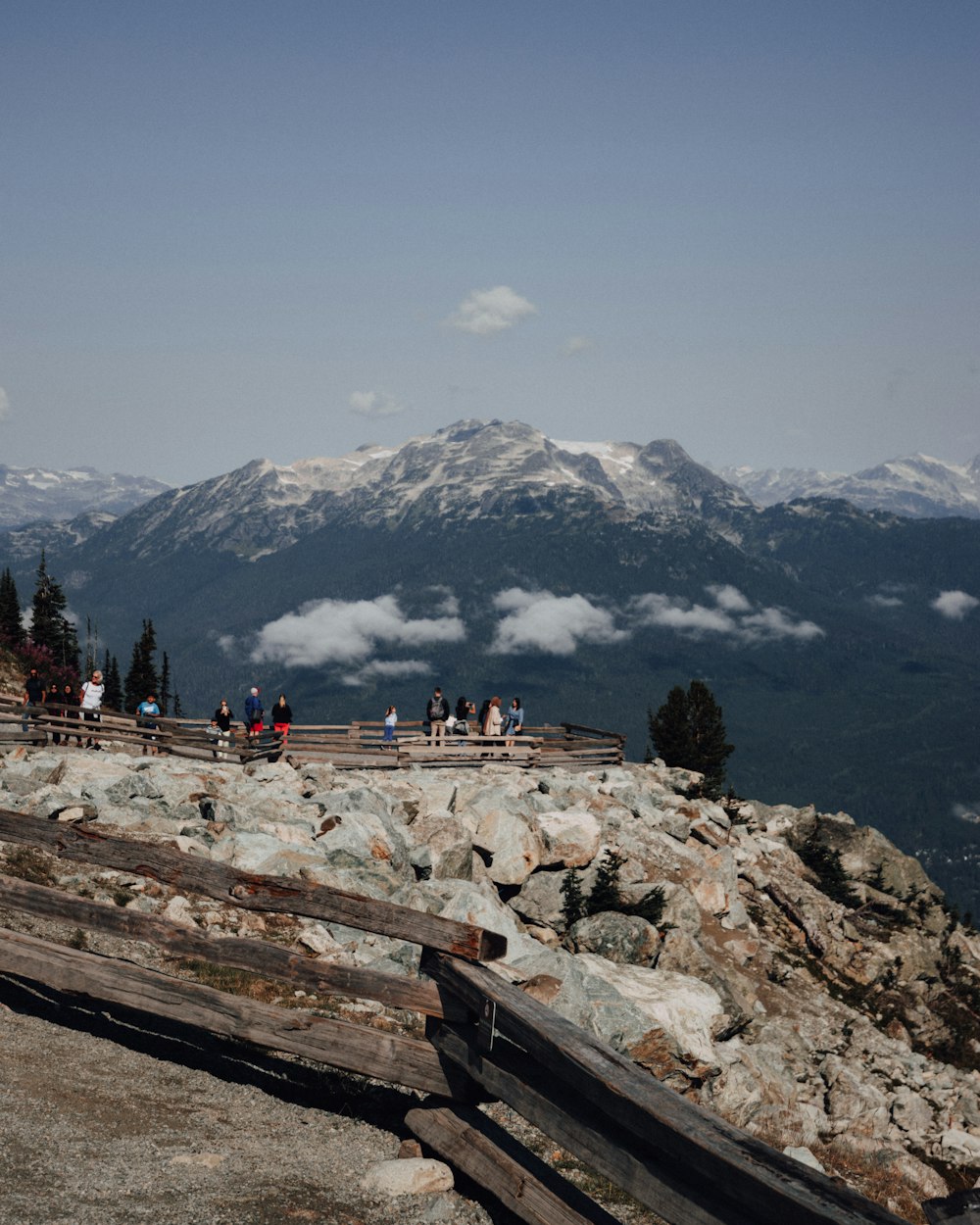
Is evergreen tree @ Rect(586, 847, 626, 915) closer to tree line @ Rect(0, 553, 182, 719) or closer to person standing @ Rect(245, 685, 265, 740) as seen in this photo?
person standing @ Rect(245, 685, 265, 740)

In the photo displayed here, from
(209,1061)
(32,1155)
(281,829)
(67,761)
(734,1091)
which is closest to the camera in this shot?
(32,1155)

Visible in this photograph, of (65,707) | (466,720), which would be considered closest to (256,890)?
(65,707)

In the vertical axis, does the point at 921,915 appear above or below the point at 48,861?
below

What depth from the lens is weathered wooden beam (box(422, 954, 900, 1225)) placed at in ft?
15.2

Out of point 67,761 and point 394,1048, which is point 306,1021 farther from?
point 67,761

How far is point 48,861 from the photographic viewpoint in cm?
1402

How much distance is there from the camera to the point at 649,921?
76.2ft

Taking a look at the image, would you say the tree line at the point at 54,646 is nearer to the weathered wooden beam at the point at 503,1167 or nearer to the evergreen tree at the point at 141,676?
the evergreen tree at the point at 141,676

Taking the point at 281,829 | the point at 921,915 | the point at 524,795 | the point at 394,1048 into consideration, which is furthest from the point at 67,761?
the point at 921,915

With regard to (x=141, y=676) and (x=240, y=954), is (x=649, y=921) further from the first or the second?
(x=141, y=676)

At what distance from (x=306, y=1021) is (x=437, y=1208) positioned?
189cm

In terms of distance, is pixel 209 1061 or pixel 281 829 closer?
pixel 209 1061

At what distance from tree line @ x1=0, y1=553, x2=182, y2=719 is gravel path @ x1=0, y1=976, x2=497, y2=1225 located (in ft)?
226

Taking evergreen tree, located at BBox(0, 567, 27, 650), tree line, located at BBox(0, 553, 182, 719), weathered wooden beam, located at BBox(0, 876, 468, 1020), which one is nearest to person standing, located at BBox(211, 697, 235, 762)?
weathered wooden beam, located at BBox(0, 876, 468, 1020)
